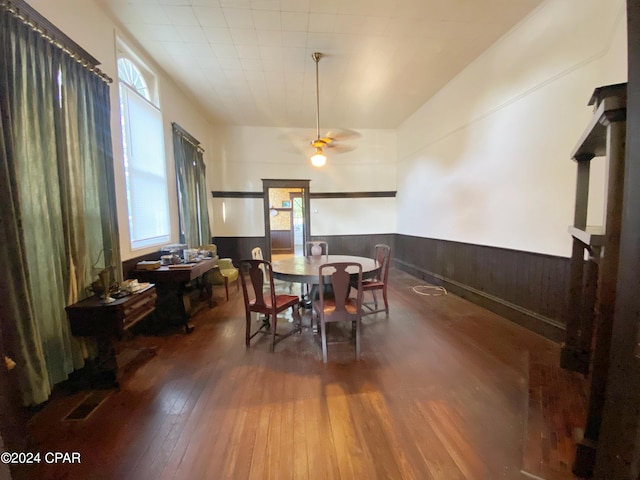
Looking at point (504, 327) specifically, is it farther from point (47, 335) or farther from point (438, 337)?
point (47, 335)

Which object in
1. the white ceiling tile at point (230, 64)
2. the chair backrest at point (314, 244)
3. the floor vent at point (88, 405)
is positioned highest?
the white ceiling tile at point (230, 64)

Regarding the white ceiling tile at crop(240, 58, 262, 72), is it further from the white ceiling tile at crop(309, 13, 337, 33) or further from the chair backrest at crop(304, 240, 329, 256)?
the chair backrest at crop(304, 240, 329, 256)

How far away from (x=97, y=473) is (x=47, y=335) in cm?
107

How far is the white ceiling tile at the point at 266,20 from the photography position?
270cm

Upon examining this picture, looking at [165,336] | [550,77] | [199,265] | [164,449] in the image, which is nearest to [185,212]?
[199,265]

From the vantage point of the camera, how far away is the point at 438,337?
286 centimetres

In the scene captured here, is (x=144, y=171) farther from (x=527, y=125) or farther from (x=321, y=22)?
(x=527, y=125)

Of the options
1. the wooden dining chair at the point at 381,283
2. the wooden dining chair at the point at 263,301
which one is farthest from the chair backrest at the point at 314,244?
the wooden dining chair at the point at 263,301

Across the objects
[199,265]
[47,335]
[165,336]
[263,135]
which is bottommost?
[165,336]

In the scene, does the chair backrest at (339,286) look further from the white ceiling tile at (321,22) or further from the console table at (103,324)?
the white ceiling tile at (321,22)

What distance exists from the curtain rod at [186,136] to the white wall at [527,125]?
14.5 ft

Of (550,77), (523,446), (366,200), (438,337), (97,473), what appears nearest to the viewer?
(97,473)

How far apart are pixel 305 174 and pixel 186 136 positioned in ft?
9.01

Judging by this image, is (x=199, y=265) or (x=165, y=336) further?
(x=199, y=265)
